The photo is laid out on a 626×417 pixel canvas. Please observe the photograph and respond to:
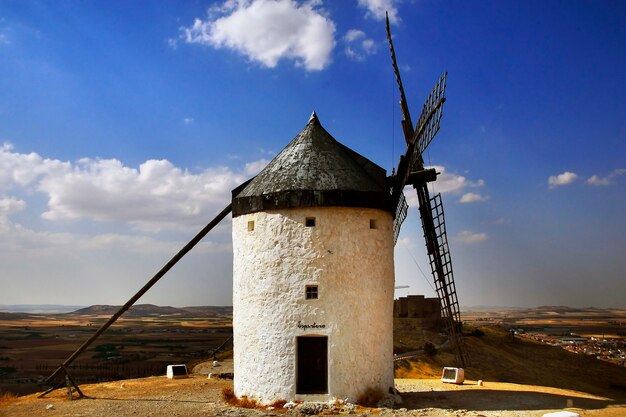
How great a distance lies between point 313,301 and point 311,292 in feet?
0.81

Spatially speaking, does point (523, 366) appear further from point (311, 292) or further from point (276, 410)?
point (276, 410)

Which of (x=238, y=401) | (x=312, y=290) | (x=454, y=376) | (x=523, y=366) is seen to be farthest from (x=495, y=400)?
(x=523, y=366)

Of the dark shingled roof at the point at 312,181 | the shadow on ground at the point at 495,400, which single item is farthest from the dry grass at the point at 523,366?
the dark shingled roof at the point at 312,181

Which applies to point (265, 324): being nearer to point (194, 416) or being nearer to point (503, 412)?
point (194, 416)

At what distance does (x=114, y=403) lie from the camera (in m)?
16.3

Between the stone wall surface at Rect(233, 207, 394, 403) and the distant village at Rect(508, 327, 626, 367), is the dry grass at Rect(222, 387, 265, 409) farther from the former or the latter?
the distant village at Rect(508, 327, 626, 367)

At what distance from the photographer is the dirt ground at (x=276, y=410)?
14445 mm

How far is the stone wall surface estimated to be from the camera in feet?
47.8

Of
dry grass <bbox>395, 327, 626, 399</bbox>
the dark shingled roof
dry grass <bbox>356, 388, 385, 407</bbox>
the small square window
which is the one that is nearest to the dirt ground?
dry grass <bbox>356, 388, 385, 407</bbox>

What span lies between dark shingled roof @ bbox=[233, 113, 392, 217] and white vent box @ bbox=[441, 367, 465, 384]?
24.0 feet

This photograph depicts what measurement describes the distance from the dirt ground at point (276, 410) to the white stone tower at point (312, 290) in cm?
94

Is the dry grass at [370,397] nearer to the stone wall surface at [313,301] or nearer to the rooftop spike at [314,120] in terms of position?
the stone wall surface at [313,301]

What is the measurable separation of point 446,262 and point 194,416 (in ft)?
32.2

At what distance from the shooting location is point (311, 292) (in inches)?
581
